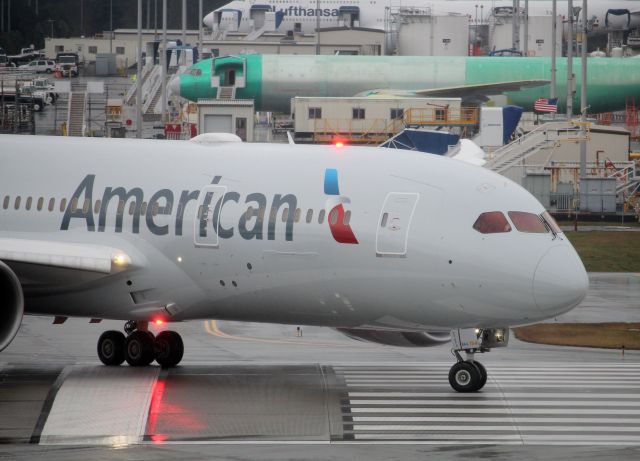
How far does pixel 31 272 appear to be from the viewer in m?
24.0

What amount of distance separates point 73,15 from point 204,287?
171 m

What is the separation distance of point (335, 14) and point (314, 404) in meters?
137

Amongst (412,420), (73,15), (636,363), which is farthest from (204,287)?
(73,15)

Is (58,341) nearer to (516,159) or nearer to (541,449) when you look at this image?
(541,449)

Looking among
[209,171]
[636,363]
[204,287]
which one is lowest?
[636,363]

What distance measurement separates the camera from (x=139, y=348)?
26.2 metres

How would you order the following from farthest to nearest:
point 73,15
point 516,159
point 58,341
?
point 73,15, point 516,159, point 58,341

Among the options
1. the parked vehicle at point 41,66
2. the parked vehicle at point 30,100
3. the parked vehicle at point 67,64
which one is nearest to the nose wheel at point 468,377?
the parked vehicle at point 30,100

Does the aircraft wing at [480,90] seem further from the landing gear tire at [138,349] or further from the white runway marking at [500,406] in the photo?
the landing gear tire at [138,349]

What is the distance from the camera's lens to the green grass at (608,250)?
49.6 meters

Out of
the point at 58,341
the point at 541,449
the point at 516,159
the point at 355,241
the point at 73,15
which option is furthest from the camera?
the point at 73,15

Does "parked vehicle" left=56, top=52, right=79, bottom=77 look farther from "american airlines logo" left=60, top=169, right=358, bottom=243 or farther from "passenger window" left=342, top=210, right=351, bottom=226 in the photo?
"passenger window" left=342, top=210, right=351, bottom=226

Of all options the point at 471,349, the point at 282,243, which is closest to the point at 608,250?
the point at 471,349

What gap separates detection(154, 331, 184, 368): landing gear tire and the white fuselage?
1.79 metres
